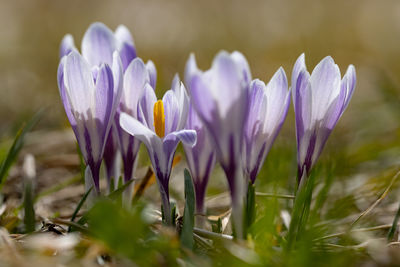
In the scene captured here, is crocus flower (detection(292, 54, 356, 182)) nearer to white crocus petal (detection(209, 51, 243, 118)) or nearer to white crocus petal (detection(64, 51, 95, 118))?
white crocus petal (detection(209, 51, 243, 118))

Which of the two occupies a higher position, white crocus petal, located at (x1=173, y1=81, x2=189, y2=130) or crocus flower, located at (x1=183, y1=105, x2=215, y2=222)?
white crocus petal, located at (x1=173, y1=81, x2=189, y2=130)

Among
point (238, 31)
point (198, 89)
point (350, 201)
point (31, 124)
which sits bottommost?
point (350, 201)

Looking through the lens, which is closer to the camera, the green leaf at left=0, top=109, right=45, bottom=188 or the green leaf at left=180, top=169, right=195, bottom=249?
the green leaf at left=180, top=169, right=195, bottom=249

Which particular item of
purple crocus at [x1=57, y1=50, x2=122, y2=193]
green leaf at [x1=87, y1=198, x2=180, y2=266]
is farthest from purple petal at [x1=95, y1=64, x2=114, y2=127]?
green leaf at [x1=87, y1=198, x2=180, y2=266]

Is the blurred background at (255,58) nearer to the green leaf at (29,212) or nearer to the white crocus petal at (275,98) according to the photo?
the white crocus petal at (275,98)

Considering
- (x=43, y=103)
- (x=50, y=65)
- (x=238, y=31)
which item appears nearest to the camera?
(x=43, y=103)

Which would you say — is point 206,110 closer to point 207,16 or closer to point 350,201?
point 350,201

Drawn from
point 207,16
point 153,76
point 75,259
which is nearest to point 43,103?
point 153,76
